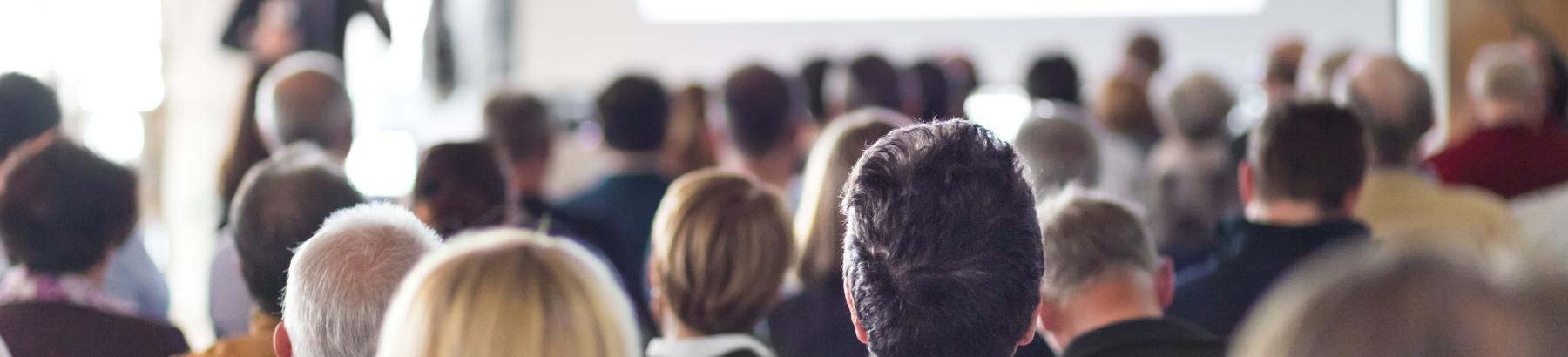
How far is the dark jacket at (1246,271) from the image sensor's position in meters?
2.52

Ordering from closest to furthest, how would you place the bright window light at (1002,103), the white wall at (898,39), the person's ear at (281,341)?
1. the person's ear at (281,341)
2. the bright window light at (1002,103)
3. the white wall at (898,39)

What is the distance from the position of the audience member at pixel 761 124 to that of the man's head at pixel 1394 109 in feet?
4.66

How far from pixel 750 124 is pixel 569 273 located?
258 centimetres

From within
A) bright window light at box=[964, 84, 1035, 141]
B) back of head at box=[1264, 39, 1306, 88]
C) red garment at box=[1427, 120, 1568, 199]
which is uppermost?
red garment at box=[1427, 120, 1568, 199]

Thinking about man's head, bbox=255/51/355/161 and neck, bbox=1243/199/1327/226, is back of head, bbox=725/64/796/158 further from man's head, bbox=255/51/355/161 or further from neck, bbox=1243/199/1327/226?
neck, bbox=1243/199/1327/226

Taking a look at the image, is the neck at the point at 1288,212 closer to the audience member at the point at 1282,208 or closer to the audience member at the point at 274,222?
the audience member at the point at 1282,208

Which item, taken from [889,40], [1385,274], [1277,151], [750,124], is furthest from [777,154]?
[889,40]

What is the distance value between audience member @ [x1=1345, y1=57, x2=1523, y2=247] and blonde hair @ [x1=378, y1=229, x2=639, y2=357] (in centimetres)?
194

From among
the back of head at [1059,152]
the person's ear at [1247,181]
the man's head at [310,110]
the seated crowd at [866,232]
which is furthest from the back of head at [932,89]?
the person's ear at [1247,181]

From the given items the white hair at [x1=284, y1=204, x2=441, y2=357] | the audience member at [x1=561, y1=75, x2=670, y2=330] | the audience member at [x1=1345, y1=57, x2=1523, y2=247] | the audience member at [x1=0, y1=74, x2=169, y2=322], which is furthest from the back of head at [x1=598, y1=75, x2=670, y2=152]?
the white hair at [x1=284, y1=204, x2=441, y2=357]

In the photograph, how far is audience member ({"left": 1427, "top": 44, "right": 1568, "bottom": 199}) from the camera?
3891 millimetres

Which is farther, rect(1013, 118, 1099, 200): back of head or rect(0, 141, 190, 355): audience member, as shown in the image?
rect(1013, 118, 1099, 200): back of head

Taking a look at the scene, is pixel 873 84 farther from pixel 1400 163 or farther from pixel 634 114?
pixel 1400 163

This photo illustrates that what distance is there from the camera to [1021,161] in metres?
1.38
